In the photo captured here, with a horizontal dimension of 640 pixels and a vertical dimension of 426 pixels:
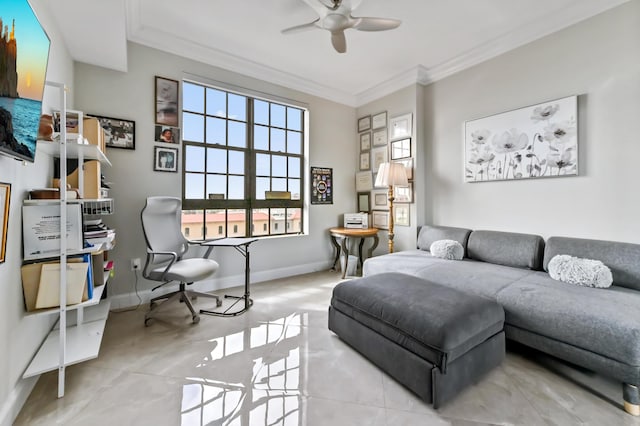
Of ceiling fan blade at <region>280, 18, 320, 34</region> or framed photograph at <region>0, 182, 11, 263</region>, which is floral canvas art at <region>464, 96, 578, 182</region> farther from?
framed photograph at <region>0, 182, 11, 263</region>

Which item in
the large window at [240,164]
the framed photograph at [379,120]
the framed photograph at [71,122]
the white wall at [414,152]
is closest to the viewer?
the framed photograph at [71,122]

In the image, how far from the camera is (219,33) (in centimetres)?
281

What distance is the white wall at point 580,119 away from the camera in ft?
7.14

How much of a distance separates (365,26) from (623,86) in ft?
7.22

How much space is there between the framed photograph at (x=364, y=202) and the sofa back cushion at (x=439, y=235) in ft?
3.32

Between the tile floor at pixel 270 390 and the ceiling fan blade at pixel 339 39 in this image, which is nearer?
the tile floor at pixel 270 390

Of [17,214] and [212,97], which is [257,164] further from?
[17,214]

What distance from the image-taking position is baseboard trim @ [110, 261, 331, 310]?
2.68m

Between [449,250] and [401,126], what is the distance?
1.89 metres

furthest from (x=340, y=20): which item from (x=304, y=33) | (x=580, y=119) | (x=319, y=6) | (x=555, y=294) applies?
(x=555, y=294)

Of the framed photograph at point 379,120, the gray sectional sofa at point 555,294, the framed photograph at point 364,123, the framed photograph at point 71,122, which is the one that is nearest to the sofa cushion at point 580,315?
the gray sectional sofa at point 555,294

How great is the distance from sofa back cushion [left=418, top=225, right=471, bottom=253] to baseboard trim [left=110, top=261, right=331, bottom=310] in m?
1.53

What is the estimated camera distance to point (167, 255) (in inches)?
95.3

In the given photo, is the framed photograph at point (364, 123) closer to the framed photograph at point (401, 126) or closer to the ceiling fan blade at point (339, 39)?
the framed photograph at point (401, 126)
